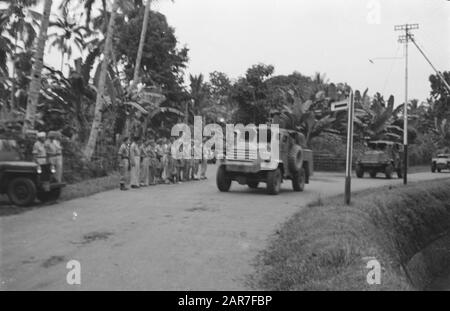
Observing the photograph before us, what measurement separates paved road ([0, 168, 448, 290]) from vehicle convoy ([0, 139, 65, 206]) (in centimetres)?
51

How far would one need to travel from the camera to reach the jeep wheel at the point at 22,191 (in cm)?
1147

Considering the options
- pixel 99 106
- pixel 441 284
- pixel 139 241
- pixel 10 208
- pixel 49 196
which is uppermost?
pixel 99 106

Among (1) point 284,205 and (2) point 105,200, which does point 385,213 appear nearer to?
(1) point 284,205

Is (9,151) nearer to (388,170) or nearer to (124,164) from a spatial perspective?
(124,164)

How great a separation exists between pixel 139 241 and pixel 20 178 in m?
4.50

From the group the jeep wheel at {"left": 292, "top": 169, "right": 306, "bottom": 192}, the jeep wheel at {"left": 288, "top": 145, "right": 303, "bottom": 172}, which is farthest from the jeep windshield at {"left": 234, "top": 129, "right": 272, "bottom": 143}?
the jeep wheel at {"left": 292, "top": 169, "right": 306, "bottom": 192}

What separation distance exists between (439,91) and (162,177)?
47562mm

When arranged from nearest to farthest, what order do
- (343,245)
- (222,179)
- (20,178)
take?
(343,245) → (20,178) → (222,179)

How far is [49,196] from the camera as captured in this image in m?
12.6

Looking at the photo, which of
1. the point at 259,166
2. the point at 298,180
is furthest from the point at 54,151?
the point at 298,180

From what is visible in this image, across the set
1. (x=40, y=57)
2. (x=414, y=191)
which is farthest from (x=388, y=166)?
(x=40, y=57)

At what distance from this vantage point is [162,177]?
18922 millimetres

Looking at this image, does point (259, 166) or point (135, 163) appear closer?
point (259, 166)

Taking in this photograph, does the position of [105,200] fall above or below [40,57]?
below
